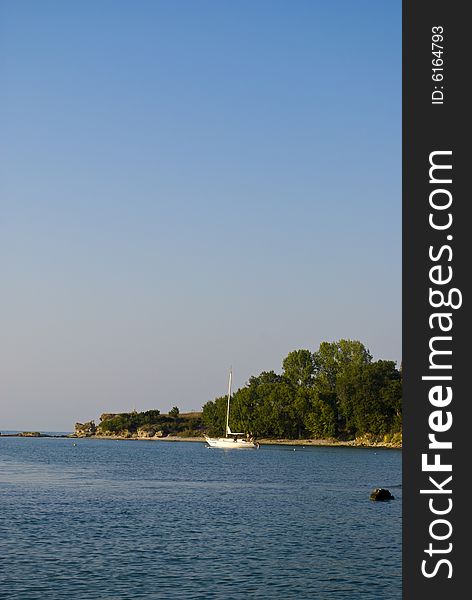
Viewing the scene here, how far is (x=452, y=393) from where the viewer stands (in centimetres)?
1341

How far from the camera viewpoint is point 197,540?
45.0 meters

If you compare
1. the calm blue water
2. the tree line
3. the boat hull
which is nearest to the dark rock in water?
the calm blue water

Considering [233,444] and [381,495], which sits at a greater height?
[233,444]

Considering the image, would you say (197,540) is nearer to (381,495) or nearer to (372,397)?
(381,495)

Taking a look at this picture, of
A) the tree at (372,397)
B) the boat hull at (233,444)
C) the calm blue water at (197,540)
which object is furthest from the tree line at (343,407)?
the calm blue water at (197,540)

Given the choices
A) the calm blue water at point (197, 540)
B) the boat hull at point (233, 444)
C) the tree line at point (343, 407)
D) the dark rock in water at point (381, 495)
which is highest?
the tree line at point (343, 407)

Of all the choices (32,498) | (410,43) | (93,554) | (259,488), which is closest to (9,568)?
(93,554)

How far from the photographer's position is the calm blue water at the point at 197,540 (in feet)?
107

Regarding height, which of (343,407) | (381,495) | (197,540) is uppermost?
(343,407)

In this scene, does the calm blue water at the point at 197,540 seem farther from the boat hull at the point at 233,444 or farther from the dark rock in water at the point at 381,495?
the boat hull at the point at 233,444

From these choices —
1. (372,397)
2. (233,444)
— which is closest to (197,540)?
(372,397)

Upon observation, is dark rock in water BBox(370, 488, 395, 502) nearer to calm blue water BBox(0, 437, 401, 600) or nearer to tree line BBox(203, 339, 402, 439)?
calm blue water BBox(0, 437, 401, 600)

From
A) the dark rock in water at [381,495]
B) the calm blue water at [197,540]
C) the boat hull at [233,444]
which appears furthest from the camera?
the boat hull at [233,444]

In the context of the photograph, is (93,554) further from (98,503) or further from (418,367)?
(418,367)
